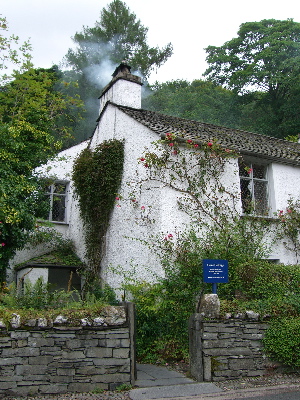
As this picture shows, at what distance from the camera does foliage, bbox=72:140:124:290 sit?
12.8 meters

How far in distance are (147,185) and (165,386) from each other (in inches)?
234

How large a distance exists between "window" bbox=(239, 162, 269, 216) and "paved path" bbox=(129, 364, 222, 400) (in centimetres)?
611

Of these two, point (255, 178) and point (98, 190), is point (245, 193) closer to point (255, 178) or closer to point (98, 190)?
point (255, 178)

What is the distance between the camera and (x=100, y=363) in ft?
20.7

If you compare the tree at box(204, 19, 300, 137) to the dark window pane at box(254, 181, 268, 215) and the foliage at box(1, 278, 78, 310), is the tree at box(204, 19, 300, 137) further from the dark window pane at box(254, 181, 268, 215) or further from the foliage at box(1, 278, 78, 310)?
the foliage at box(1, 278, 78, 310)

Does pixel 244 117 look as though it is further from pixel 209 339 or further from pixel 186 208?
pixel 209 339

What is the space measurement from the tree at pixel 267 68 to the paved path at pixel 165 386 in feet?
81.8

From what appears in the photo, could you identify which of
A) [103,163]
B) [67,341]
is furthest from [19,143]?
[67,341]

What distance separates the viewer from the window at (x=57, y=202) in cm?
1733

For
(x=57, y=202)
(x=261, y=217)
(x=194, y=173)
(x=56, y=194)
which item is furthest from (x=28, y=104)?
(x=261, y=217)

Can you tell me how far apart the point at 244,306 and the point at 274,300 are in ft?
2.23

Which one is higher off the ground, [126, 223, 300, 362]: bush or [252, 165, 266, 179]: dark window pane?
[252, 165, 266, 179]: dark window pane

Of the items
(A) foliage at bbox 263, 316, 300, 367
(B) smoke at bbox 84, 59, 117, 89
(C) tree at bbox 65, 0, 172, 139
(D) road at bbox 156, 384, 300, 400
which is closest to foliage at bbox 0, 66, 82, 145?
(A) foliage at bbox 263, 316, 300, 367

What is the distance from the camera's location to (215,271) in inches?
289
